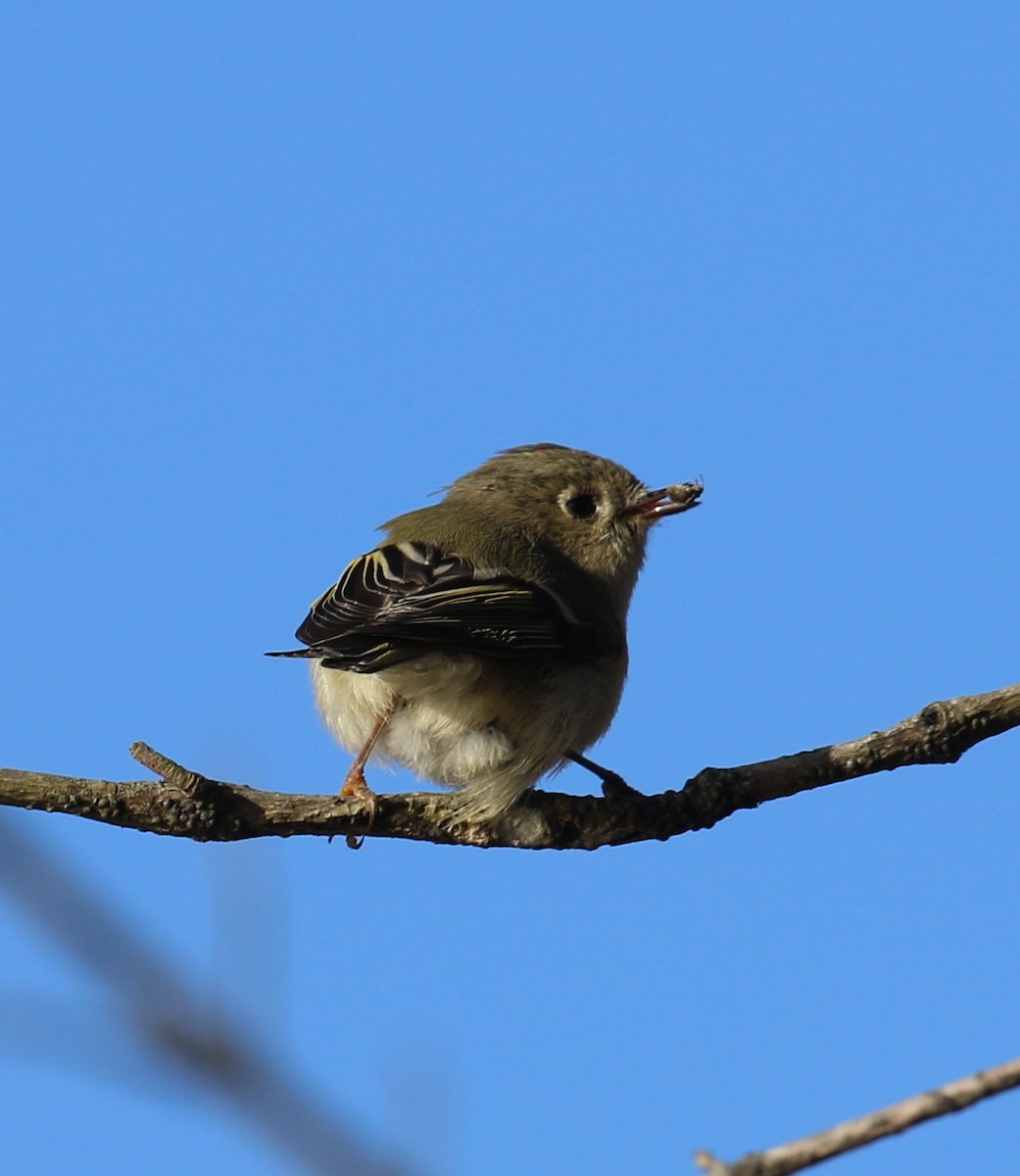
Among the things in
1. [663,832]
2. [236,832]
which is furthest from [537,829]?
[236,832]

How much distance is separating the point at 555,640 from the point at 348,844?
32.8 inches

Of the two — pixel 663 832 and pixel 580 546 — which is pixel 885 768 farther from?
pixel 580 546

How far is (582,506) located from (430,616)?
1.52 meters

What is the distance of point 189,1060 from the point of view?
42.6 inches

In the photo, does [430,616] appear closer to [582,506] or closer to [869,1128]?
[582,506]

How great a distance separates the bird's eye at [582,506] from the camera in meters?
5.36

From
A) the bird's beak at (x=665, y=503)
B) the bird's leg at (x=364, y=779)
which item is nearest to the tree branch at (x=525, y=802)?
the bird's leg at (x=364, y=779)

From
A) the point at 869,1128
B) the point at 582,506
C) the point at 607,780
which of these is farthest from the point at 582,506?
the point at 869,1128

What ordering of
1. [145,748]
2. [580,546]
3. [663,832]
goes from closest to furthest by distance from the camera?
[145,748], [663,832], [580,546]

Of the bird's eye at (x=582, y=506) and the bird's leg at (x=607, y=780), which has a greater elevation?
the bird's eye at (x=582, y=506)

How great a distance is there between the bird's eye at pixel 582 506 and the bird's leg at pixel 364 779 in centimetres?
138

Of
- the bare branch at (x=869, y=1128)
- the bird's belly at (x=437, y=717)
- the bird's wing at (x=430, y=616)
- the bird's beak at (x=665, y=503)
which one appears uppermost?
the bird's beak at (x=665, y=503)

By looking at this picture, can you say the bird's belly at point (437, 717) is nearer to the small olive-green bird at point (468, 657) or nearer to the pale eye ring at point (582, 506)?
the small olive-green bird at point (468, 657)

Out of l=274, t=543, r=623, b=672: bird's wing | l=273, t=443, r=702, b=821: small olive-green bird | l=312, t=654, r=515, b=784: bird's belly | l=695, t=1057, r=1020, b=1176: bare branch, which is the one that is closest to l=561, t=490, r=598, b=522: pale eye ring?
l=273, t=443, r=702, b=821: small olive-green bird
